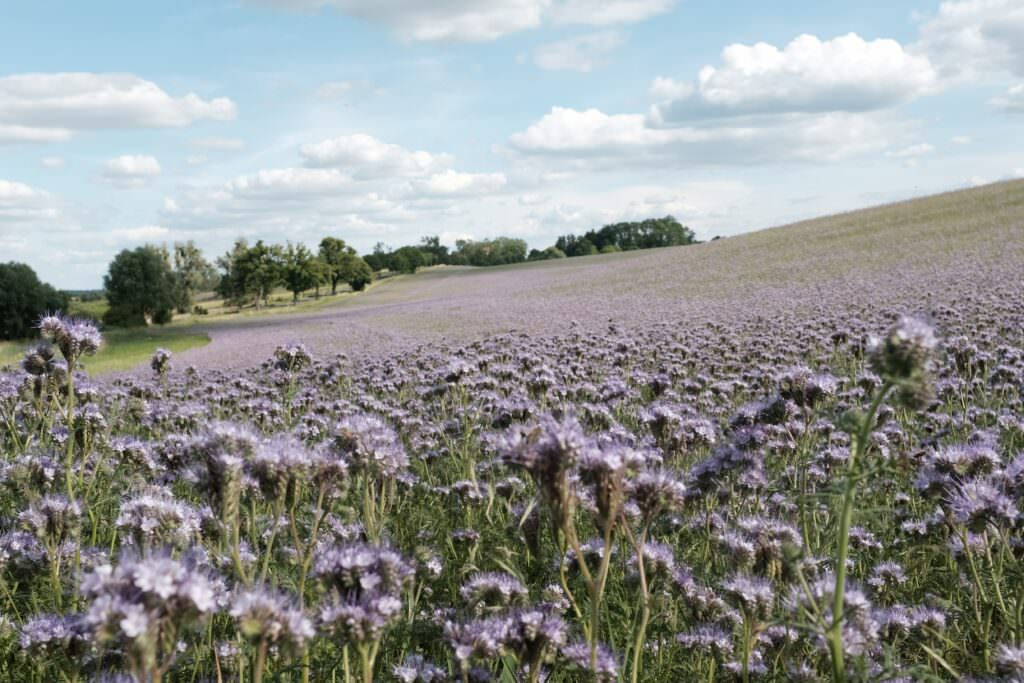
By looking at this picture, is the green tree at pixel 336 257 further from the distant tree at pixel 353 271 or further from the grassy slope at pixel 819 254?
the grassy slope at pixel 819 254

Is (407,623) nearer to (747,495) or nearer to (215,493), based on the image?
(215,493)

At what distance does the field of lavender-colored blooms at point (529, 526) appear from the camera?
237 centimetres

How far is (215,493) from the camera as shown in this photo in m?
2.80

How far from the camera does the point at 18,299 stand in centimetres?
6781

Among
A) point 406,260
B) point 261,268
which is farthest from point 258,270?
point 406,260

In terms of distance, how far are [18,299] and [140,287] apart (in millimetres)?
11920

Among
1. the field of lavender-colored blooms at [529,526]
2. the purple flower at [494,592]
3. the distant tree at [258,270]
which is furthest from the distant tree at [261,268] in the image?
the purple flower at [494,592]

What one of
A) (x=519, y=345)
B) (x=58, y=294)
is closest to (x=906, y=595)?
(x=519, y=345)

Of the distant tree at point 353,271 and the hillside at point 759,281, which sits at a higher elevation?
the distant tree at point 353,271

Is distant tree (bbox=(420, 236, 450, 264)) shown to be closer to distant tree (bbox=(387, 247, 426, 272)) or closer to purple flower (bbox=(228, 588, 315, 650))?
distant tree (bbox=(387, 247, 426, 272))

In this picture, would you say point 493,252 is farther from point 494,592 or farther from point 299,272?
point 494,592

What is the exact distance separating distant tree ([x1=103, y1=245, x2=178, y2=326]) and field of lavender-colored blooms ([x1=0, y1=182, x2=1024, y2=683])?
244 ft

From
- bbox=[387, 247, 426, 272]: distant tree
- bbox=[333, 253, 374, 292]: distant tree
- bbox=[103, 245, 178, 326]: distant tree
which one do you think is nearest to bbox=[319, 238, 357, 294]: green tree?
bbox=[333, 253, 374, 292]: distant tree

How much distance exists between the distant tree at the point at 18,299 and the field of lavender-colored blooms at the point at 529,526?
67.9m
